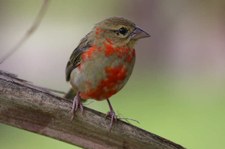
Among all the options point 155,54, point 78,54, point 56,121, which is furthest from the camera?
point 155,54

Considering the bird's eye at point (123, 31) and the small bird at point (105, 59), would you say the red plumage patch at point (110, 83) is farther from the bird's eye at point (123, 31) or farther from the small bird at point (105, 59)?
the bird's eye at point (123, 31)

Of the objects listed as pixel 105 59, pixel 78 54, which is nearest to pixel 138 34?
pixel 105 59

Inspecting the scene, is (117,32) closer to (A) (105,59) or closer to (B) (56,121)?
(A) (105,59)

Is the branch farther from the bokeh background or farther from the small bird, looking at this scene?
the bokeh background

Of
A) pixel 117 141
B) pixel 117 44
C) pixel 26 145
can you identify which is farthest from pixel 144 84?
pixel 117 141

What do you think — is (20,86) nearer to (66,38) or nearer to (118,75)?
(118,75)

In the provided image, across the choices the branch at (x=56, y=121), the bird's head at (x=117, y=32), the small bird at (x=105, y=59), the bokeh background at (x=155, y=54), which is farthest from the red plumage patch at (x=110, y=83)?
the bokeh background at (x=155, y=54)
